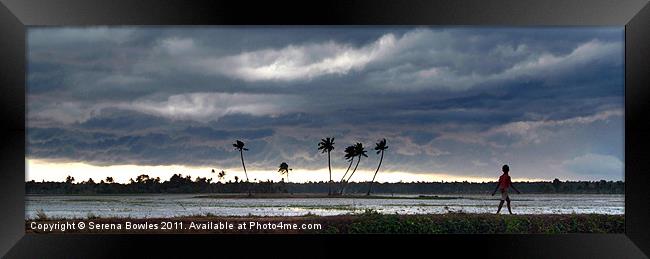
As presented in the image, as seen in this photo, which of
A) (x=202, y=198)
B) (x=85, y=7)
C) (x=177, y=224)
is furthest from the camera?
(x=202, y=198)

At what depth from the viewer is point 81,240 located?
10.3m

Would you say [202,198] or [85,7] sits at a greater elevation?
[85,7]

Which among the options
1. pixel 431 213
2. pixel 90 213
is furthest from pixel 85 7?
pixel 431 213

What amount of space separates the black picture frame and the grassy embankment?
6.27ft

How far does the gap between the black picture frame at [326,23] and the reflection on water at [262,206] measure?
2.77 m

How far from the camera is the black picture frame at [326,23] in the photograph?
9781 mm

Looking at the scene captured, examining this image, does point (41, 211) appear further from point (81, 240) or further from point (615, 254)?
point (615, 254)

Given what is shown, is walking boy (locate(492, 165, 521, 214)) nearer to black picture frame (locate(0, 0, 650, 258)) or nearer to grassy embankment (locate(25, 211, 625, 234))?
grassy embankment (locate(25, 211, 625, 234))

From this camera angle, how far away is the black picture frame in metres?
9.78

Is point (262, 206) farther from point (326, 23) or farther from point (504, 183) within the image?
point (326, 23)

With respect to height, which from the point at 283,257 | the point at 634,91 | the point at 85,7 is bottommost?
the point at 283,257

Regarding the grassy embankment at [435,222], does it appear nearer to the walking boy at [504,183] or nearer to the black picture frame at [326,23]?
the walking boy at [504,183]

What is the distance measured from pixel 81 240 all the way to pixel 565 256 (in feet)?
22.2

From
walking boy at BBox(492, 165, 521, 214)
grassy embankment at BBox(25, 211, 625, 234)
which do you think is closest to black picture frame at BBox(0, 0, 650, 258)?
grassy embankment at BBox(25, 211, 625, 234)
